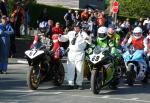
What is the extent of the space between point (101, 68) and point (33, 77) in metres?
1.77

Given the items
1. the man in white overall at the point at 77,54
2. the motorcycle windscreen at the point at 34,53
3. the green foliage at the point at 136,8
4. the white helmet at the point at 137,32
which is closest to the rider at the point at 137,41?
the white helmet at the point at 137,32

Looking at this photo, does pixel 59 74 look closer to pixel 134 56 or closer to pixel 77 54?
pixel 77 54

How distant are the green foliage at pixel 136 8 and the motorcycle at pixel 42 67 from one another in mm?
50773

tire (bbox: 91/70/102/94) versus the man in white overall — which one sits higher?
the man in white overall

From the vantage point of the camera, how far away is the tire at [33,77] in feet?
48.4

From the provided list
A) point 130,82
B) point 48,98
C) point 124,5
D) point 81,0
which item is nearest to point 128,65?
point 130,82

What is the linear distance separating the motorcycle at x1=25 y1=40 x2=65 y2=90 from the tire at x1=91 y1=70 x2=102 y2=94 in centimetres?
147

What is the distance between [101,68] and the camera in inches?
587

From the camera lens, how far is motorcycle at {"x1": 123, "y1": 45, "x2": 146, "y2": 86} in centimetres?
1705

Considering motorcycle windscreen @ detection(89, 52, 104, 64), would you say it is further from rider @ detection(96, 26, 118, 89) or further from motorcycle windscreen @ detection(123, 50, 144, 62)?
motorcycle windscreen @ detection(123, 50, 144, 62)

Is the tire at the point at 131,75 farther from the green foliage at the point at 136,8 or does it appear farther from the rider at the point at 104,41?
the green foliage at the point at 136,8

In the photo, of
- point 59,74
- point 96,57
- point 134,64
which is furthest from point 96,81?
point 134,64

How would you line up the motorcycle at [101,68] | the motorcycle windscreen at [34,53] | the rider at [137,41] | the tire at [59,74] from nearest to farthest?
the motorcycle at [101,68]
the motorcycle windscreen at [34,53]
the tire at [59,74]
the rider at [137,41]

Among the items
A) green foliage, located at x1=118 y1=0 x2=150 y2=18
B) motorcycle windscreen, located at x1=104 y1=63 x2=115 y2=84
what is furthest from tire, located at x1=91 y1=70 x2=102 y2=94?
green foliage, located at x1=118 y1=0 x2=150 y2=18
